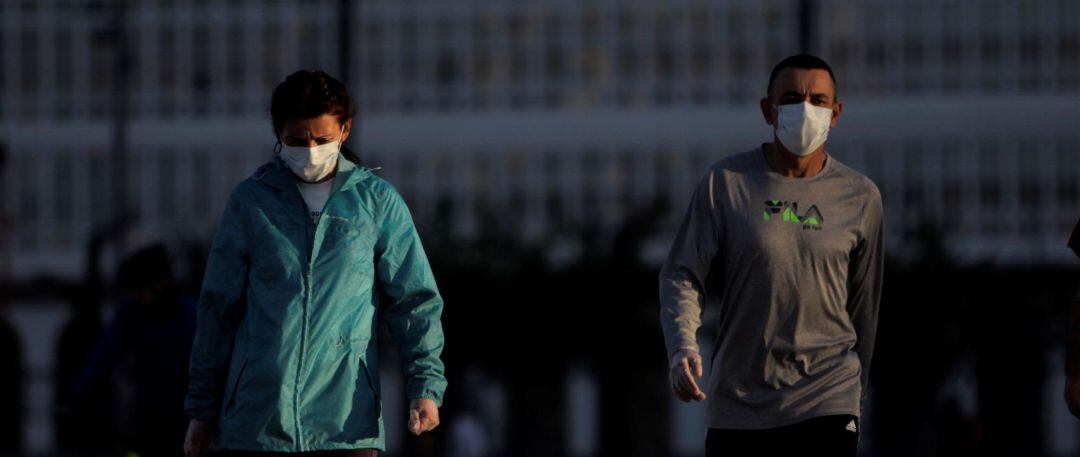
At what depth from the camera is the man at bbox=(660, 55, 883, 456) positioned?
269 inches

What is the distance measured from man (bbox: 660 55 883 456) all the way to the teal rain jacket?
908 millimetres

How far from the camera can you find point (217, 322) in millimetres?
6270

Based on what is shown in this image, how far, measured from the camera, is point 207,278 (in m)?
6.28

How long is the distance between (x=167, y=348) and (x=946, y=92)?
5847cm

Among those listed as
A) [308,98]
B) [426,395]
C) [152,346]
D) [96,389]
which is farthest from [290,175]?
[96,389]

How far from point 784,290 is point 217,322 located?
1737 mm

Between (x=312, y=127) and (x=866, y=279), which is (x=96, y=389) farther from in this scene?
(x=866, y=279)

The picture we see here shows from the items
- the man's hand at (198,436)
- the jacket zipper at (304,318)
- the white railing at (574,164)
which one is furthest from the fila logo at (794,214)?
the white railing at (574,164)

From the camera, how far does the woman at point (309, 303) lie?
6.16 metres

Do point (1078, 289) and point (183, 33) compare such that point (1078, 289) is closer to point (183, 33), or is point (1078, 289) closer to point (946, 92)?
point (946, 92)

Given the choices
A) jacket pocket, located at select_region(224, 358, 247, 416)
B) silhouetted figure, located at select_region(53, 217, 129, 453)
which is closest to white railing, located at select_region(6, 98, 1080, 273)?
silhouetted figure, located at select_region(53, 217, 129, 453)

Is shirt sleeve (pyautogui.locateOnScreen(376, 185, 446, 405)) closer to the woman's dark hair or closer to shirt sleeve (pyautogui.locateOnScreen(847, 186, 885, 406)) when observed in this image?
the woman's dark hair

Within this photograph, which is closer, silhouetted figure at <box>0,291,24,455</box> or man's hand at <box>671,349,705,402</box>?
man's hand at <box>671,349,705,402</box>

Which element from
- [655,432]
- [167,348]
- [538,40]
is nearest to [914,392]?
[655,432]
